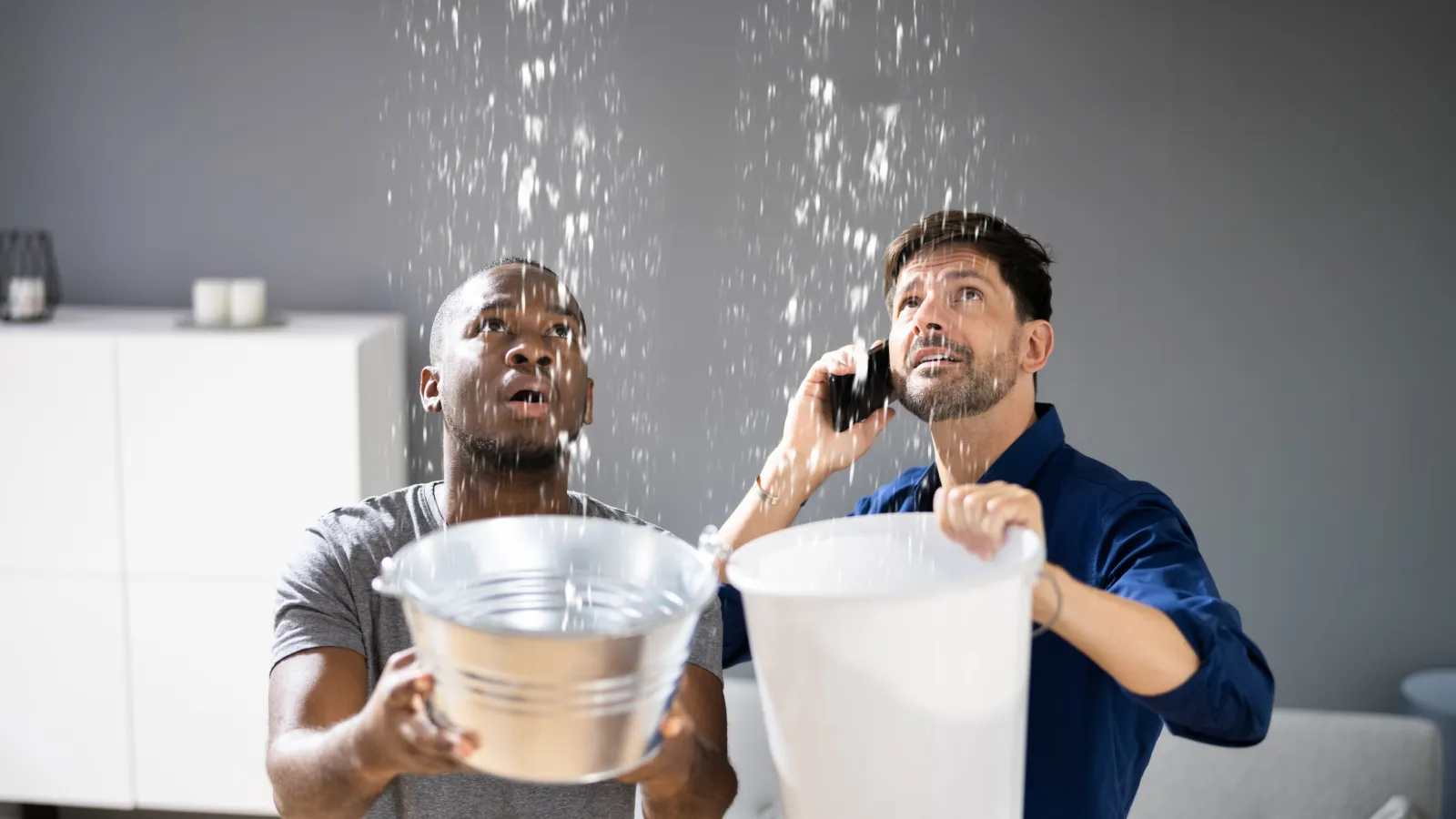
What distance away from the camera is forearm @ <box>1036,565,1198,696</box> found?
126 cm

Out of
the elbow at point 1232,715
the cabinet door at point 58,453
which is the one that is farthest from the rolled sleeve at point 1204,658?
→ the cabinet door at point 58,453

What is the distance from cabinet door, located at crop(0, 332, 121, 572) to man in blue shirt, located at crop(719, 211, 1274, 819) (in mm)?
1662

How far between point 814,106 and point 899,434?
0.74m

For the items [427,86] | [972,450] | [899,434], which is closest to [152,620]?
[427,86]

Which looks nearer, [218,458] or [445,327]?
[445,327]

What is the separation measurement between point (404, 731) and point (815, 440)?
99 cm

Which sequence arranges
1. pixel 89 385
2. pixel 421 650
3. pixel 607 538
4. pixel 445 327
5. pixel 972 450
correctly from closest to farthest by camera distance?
pixel 421 650 → pixel 607 538 → pixel 445 327 → pixel 972 450 → pixel 89 385

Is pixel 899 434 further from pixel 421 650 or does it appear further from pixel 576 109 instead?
pixel 421 650

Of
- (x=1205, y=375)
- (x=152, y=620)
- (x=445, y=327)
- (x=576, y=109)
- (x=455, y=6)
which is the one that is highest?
(x=455, y=6)

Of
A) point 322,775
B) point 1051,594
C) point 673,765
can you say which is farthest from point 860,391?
point 322,775

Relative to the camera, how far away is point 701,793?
1343mm

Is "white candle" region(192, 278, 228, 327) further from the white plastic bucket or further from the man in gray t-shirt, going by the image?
the white plastic bucket

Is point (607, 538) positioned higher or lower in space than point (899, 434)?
higher

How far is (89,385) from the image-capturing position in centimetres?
291
